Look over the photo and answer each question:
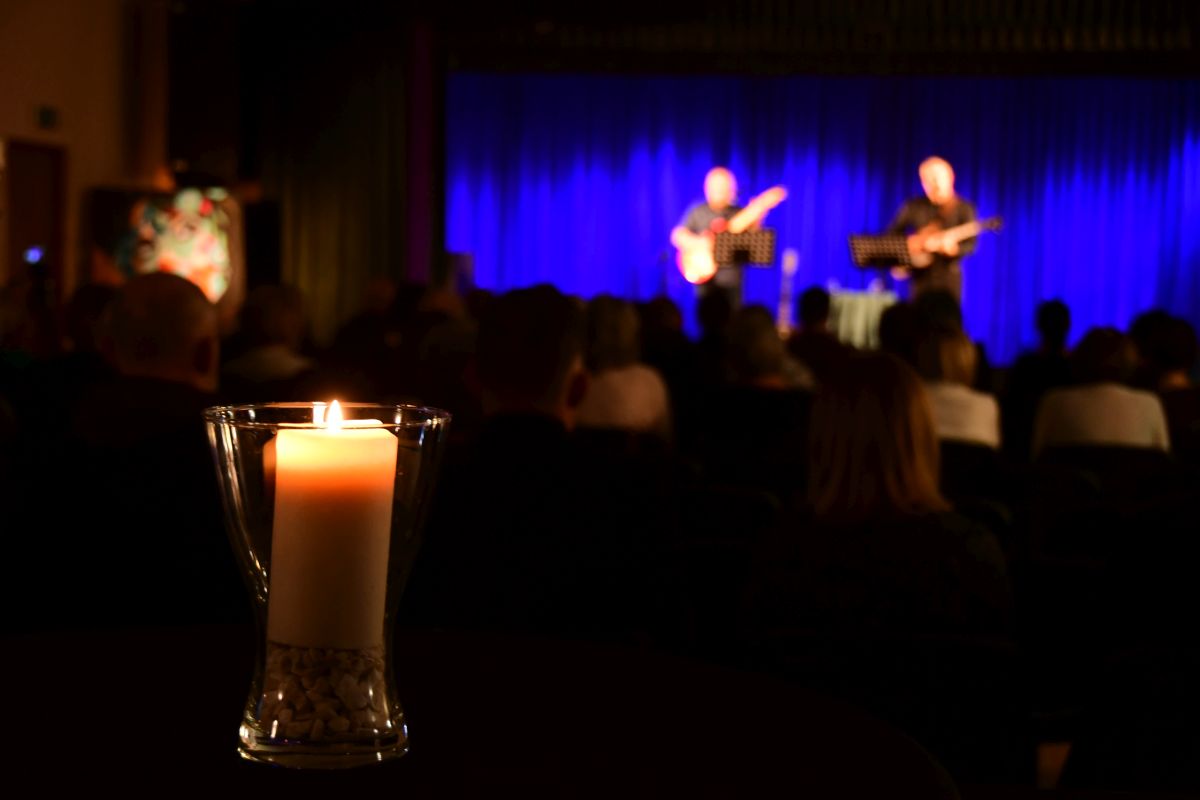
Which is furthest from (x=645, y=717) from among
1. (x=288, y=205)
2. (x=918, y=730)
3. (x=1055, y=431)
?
(x=288, y=205)

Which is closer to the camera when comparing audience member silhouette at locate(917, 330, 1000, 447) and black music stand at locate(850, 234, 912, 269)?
audience member silhouette at locate(917, 330, 1000, 447)

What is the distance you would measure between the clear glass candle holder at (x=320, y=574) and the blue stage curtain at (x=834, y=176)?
37.5ft

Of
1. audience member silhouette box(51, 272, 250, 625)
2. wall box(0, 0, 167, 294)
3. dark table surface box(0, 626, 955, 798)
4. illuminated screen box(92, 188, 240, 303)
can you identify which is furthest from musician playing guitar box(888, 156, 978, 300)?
dark table surface box(0, 626, 955, 798)

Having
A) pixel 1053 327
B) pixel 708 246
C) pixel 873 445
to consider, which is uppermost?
pixel 708 246

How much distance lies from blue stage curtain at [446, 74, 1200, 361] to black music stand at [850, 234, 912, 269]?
3311 mm

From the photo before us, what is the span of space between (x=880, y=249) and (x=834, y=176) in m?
3.51

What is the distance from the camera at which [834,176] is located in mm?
12484

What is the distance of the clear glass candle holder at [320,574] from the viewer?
86 cm

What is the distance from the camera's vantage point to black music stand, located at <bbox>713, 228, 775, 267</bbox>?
30.6 feet

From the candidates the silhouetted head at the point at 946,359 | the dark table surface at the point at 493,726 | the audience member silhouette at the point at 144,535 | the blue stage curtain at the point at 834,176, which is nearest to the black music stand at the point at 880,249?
the blue stage curtain at the point at 834,176

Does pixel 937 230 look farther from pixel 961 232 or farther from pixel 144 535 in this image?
pixel 144 535

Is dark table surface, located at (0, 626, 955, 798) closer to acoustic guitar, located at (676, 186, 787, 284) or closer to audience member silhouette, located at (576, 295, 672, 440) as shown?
audience member silhouette, located at (576, 295, 672, 440)

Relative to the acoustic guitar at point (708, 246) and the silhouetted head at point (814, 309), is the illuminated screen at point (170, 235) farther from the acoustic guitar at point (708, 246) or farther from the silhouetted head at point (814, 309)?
the silhouetted head at point (814, 309)

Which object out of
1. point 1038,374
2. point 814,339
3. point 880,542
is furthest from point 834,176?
point 880,542
